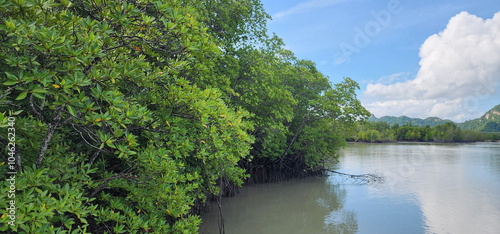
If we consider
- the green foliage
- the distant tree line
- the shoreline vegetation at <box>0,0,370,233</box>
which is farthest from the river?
the distant tree line

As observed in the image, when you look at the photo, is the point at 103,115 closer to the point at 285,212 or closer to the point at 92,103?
the point at 92,103

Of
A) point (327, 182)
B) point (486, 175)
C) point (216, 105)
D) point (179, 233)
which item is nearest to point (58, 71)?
point (216, 105)

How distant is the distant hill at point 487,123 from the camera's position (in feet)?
297

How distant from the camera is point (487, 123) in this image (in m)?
92.6

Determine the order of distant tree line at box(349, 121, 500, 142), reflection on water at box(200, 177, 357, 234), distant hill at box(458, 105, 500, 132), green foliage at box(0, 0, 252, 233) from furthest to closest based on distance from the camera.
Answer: distant hill at box(458, 105, 500, 132) → distant tree line at box(349, 121, 500, 142) → reflection on water at box(200, 177, 357, 234) → green foliage at box(0, 0, 252, 233)

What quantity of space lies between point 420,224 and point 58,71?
8.54 m

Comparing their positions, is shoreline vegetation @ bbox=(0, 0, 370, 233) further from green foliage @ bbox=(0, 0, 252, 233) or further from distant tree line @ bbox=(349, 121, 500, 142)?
distant tree line @ bbox=(349, 121, 500, 142)

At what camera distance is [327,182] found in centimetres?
1376

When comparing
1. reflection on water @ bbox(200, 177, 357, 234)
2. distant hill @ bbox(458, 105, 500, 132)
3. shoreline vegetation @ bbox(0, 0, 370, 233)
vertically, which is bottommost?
reflection on water @ bbox(200, 177, 357, 234)

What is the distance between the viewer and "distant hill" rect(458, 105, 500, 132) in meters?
90.4

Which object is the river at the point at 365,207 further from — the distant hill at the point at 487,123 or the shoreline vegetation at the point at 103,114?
the distant hill at the point at 487,123

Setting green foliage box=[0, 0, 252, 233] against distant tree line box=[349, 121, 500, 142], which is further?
distant tree line box=[349, 121, 500, 142]

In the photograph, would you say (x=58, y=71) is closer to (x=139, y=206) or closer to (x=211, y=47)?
(x=211, y=47)

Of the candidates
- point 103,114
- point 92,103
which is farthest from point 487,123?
point 92,103
